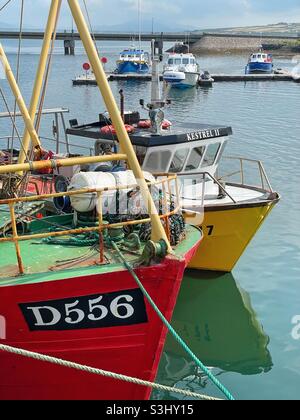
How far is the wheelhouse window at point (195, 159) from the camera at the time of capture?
13.7 m

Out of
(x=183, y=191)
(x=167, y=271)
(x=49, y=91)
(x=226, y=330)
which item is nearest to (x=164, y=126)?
(x=183, y=191)

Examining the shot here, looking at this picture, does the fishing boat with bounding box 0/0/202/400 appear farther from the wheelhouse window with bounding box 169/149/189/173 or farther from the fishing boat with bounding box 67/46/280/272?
the wheelhouse window with bounding box 169/149/189/173

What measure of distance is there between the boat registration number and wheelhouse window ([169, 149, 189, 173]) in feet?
21.4

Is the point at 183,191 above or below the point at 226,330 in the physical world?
above

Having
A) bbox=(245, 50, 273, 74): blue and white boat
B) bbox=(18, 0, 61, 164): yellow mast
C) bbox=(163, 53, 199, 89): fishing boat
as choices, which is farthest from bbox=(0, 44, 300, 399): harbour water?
bbox=(245, 50, 273, 74): blue and white boat

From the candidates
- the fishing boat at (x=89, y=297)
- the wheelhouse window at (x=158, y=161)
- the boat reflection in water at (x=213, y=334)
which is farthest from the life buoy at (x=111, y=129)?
the fishing boat at (x=89, y=297)

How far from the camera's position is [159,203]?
866 centimetres

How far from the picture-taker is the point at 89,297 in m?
7.09

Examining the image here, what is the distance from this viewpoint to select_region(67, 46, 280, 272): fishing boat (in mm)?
12664

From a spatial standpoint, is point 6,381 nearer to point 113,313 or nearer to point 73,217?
point 113,313

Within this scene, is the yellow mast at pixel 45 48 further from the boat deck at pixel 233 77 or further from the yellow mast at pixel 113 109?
the boat deck at pixel 233 77

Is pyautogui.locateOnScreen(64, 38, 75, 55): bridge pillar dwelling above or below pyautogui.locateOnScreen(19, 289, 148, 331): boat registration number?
above

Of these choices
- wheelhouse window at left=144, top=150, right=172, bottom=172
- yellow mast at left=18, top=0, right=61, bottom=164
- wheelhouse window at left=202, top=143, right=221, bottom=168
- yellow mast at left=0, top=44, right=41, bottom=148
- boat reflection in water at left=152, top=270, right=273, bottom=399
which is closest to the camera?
yellow mast at left=0, top=44, right=41, bottom=148
